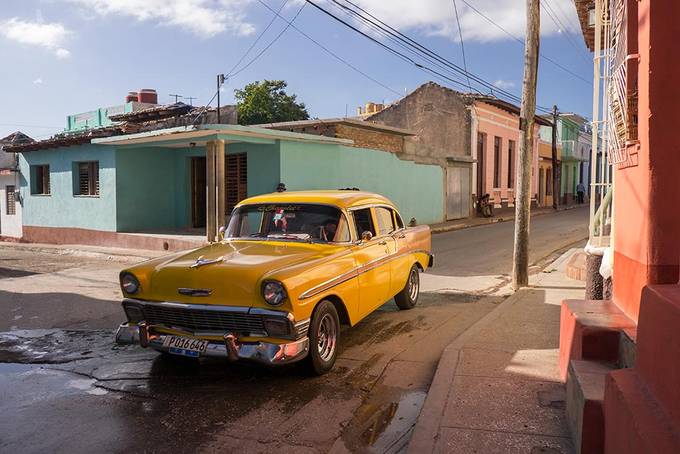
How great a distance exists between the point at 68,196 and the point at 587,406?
18.8m

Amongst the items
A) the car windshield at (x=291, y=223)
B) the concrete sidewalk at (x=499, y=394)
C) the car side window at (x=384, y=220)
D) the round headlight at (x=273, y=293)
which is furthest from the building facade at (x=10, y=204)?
the concrete sidewalk at (x=499, y=394)

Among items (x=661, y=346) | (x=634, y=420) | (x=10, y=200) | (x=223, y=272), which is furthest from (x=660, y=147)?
(x=10, y=200)

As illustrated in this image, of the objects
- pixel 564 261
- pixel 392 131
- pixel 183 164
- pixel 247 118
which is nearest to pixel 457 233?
pixel 392 131

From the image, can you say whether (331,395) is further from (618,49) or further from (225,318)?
(618,49)

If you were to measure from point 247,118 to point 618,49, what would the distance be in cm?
3515

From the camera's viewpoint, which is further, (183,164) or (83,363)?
(183,164)

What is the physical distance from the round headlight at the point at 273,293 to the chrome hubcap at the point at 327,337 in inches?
23.8

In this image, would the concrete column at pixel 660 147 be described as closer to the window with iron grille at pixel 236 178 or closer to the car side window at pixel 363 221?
the car side window at pixel 363 221

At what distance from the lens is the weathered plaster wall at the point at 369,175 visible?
51.1 ft

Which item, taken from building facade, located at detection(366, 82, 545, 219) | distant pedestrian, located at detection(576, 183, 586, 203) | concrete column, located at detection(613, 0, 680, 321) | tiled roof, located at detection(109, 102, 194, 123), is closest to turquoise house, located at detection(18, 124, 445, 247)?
tiled roof, located at detection(109, 102, 194, 123)

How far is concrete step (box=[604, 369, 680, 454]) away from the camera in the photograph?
210 centimetres

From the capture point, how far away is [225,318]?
15.2 ft

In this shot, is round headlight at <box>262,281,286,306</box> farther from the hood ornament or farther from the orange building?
the orange building

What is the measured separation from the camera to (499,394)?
4.24m
